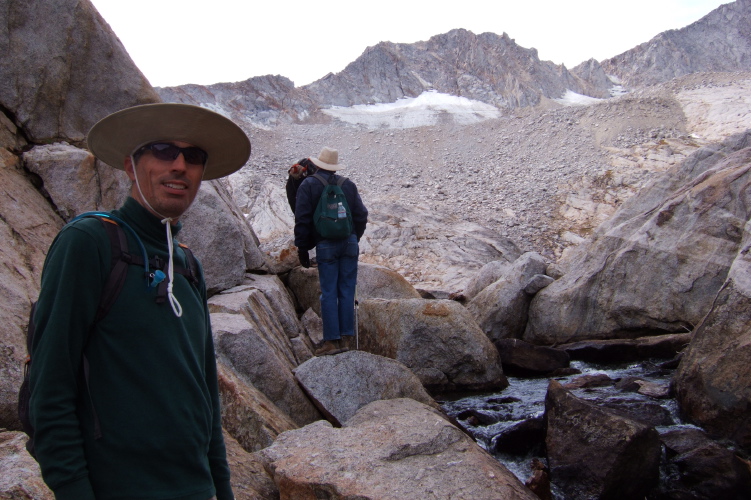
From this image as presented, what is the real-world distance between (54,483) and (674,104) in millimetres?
42062

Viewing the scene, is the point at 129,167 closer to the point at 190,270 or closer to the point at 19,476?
the point at 190,270

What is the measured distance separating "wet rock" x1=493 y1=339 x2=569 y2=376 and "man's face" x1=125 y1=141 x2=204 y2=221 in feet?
26.6

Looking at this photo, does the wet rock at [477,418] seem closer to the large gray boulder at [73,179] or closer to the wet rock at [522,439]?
the wet rock at [522,439]

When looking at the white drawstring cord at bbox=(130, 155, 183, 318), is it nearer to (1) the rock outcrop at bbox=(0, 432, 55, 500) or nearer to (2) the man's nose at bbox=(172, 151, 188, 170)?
(2) the man's nose at bbox=(172, 151, 188, 170)

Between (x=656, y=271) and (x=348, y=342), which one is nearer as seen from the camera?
(x=348, y=342)

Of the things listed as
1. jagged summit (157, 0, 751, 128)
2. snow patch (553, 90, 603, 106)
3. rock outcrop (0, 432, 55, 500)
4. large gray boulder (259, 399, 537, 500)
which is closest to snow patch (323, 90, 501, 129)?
jagged summit (157, 0, 751, 128)

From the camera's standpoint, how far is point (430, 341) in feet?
26.1

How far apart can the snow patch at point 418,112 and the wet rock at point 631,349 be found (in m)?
40.6

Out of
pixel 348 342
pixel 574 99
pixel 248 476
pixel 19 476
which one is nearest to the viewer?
pixel 19 476

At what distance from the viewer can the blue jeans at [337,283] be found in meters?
6.68

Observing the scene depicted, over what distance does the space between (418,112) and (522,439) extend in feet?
178

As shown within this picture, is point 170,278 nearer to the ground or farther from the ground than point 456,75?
nearer to the ground

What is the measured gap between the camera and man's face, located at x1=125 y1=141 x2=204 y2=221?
2.07m

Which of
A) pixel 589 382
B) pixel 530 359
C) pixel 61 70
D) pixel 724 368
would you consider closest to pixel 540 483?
pixel 724 368
